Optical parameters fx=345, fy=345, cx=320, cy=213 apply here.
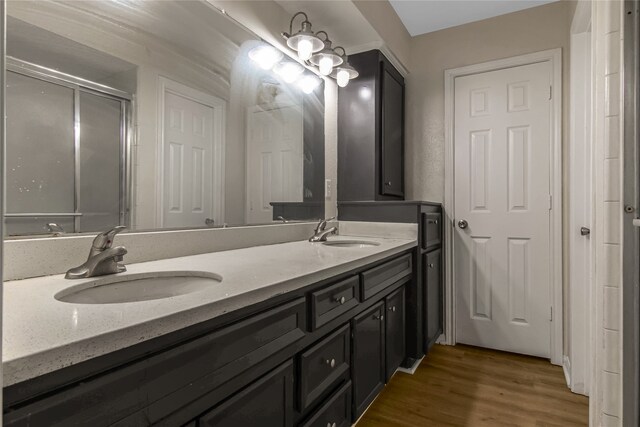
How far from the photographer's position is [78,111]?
100 centimetres

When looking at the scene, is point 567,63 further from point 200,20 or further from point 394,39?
point 200,20

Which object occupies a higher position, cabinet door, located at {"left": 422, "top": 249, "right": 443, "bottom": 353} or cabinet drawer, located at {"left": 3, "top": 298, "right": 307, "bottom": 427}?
cabinet drawer, located at {"left": 3, "top": 298, "right": 307, "bottom": 427}

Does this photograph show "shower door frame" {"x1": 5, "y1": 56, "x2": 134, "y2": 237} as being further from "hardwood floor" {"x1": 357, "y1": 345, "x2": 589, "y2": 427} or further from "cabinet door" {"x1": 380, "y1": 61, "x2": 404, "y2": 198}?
"cabinet door" {"x1": 380, "y1": 61, "x2": 404, "y2": 198}

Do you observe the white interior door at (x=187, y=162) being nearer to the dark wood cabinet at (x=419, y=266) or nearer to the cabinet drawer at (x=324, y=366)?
the cabinet drawer at (x=324, y=366)

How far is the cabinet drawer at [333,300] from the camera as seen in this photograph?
108 cm

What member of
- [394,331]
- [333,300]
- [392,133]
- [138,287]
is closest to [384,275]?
[394,331]

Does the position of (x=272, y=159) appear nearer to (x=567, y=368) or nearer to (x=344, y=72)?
(x=344, y=72)

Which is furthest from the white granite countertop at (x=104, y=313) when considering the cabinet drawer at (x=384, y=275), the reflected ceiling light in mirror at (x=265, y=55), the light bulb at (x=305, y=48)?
the light bulb at (x=305, y=48)

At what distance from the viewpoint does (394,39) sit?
256cm

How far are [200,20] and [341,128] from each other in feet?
4.33

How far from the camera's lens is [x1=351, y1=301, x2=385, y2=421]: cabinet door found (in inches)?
54.4

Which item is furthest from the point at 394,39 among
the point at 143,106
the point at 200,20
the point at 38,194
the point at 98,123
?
the point at 38,194

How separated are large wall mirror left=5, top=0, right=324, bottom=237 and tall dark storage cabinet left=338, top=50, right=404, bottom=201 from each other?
0.76m

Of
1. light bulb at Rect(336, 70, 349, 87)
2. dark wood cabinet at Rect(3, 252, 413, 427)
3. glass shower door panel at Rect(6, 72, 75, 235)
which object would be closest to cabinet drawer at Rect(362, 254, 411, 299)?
dark wood cabinet at Rect(3, 252, 413, 427)
